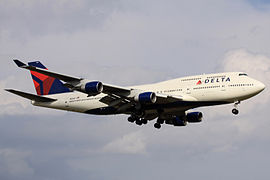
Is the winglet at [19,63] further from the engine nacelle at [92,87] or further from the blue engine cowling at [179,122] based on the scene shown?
the blue engine cowling at [179,122]

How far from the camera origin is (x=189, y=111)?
3004 inches

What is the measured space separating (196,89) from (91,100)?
1310cm

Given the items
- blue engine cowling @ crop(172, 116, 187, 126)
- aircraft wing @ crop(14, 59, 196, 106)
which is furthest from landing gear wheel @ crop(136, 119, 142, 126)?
blue engine cowling @ crop(172, 116, 187, 126)

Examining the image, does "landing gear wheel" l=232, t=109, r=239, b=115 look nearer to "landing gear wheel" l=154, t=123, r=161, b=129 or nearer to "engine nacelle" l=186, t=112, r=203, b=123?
"engine nacelle" l=186, t=112, r=203, b=123

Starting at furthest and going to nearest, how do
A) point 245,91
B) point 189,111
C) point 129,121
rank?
point 189,111
point 129,121
point 245,91

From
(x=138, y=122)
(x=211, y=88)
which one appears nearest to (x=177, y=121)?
A: (x=138, y=122)

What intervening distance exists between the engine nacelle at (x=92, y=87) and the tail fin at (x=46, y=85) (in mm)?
11146

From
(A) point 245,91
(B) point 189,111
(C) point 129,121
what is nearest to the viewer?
(A) point 245,91

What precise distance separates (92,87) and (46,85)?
15480 millimetres

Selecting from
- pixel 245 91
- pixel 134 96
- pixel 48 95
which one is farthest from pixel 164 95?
pixel 48 95

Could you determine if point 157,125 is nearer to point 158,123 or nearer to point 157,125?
point 157,125

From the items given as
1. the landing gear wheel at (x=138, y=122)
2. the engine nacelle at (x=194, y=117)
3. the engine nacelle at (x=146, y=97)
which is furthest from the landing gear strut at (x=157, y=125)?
the engine nacelle at (x=146, y=97)

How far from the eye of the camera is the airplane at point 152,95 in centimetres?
6536

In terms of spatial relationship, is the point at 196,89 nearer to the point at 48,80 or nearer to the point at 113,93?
the point at 113,93
